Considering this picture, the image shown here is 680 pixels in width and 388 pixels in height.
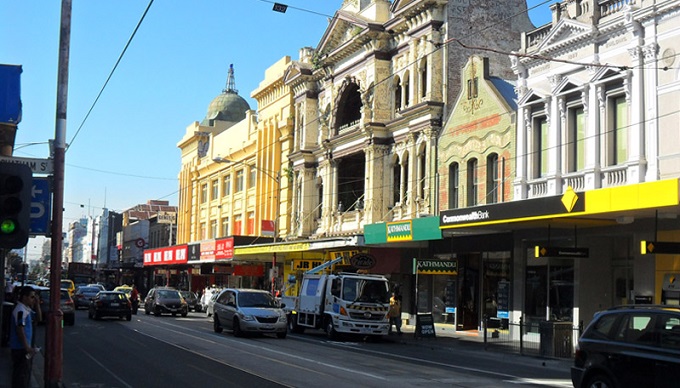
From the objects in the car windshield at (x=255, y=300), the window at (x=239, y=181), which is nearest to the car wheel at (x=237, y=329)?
the car windshield at (x=255, y=300)

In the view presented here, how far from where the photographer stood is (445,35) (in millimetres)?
36312

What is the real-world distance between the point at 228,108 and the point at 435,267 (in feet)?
159

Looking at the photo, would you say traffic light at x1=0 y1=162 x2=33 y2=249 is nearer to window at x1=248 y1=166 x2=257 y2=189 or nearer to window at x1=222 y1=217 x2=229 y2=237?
window at x1=248 y1=166 x2=257 y2=189

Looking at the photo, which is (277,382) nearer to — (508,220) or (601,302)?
(508,220)

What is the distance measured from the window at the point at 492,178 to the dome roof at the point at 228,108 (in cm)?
4606

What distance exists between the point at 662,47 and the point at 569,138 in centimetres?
453

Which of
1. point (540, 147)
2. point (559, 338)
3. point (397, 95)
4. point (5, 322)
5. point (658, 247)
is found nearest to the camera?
point (658, 247)

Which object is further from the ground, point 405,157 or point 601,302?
point 405,157

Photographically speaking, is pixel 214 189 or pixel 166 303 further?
pixel 214 189

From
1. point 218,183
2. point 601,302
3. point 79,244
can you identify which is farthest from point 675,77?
point 79,244

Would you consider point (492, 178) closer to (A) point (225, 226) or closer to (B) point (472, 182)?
(B) point (472, 182)

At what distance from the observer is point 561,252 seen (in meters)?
24.0

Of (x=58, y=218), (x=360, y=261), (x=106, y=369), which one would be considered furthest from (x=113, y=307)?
(x=58, y=218)

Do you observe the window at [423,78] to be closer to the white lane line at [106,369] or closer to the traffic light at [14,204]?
the white lane line at [106,369]
